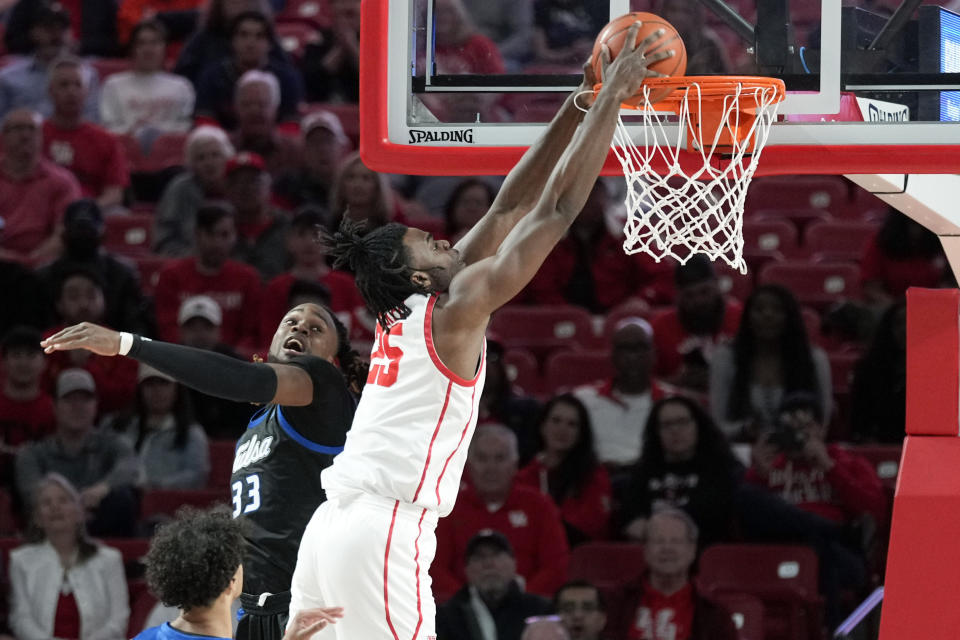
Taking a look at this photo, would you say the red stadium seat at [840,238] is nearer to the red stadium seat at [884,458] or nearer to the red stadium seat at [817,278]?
the red stadium seat at [817,278]

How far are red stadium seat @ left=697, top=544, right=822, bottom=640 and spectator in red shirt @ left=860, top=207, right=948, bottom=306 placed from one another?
1917 mm

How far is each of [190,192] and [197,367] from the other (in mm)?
4927

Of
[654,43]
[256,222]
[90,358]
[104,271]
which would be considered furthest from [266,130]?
[654,43]

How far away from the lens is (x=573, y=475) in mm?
6742

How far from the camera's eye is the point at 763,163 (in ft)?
14.0

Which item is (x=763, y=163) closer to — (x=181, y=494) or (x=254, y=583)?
(x=254, y=583)

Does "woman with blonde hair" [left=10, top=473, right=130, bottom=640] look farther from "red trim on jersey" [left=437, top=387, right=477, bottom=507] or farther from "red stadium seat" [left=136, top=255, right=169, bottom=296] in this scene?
"red trim on jersey" [left=437, top=387, right=477, bottom=507]

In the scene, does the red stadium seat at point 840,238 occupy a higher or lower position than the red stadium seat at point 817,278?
higher

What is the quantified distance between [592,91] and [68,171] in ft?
18.6

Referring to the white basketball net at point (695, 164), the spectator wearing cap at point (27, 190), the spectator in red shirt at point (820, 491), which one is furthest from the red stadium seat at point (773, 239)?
the white basketball net at point (695, 164)

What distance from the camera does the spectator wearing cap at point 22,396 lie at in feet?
23.9

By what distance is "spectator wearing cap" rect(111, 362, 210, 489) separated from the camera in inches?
275

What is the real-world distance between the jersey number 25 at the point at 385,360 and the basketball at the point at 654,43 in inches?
33.7

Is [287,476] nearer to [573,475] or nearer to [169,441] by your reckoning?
[573,475]
